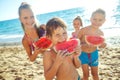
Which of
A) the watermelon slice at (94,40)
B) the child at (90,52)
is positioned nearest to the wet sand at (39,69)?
the child at (90,52)

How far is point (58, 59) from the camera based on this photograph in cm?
273

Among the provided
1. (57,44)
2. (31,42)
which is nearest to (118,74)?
(31,42)

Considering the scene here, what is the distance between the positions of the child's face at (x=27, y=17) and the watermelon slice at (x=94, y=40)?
4.19 ft

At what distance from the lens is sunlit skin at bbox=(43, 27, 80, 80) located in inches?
110

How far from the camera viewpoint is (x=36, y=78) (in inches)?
251

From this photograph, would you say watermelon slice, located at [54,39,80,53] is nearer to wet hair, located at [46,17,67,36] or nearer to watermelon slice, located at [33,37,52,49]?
wet hair, located at [46,17,67,36]

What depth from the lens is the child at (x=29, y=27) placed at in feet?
11.9

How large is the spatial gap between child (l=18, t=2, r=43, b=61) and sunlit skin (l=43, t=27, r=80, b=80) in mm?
637

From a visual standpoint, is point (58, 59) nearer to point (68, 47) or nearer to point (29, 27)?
point (68, 47)

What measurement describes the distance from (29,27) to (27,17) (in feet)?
0.98

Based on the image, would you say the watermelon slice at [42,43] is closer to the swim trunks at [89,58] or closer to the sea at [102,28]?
the sea at [102,28]

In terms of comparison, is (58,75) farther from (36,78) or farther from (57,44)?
(36,78)

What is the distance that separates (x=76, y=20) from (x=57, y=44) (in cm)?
309

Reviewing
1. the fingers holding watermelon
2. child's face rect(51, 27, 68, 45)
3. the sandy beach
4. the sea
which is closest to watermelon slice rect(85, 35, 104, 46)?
the sea
